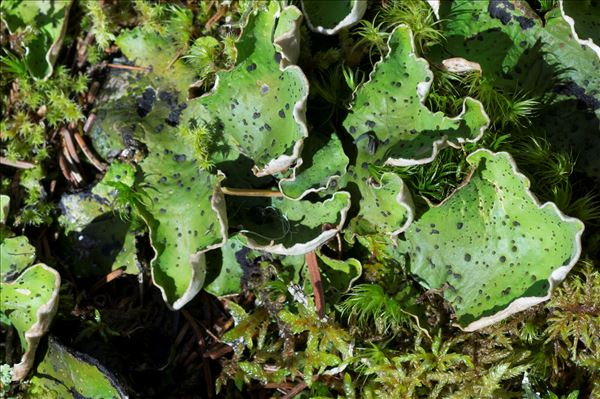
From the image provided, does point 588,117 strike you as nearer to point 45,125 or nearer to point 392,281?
point 392,281

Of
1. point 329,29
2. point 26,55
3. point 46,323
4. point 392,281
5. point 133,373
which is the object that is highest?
point 329,29

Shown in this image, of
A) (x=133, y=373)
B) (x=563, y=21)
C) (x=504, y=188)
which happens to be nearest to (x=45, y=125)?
(x=133, y=373)

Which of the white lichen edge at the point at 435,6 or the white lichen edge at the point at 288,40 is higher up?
the white lichen edge at the point at 435,6

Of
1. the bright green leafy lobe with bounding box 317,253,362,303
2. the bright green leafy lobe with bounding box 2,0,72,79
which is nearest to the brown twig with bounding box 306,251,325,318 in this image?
the bright green leafy lobe with bounding box 317,253,362,303

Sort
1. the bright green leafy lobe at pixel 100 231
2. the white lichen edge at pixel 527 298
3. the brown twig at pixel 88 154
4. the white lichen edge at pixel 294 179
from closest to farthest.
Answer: the white lichen edge at pixel 527 298, the white lichen edge at pixel 294 179, the bright green leafy lobe at pixel 100 231, the brown twig at pixel 88 154

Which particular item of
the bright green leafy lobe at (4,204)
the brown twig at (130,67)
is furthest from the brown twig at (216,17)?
the bright green leafy lobe at (4,204)

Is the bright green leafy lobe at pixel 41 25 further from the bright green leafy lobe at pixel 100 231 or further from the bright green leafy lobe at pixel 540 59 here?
the bright green leafy lobe at pixel 540 59

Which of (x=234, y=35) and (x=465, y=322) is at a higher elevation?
(x=234, y=35)
